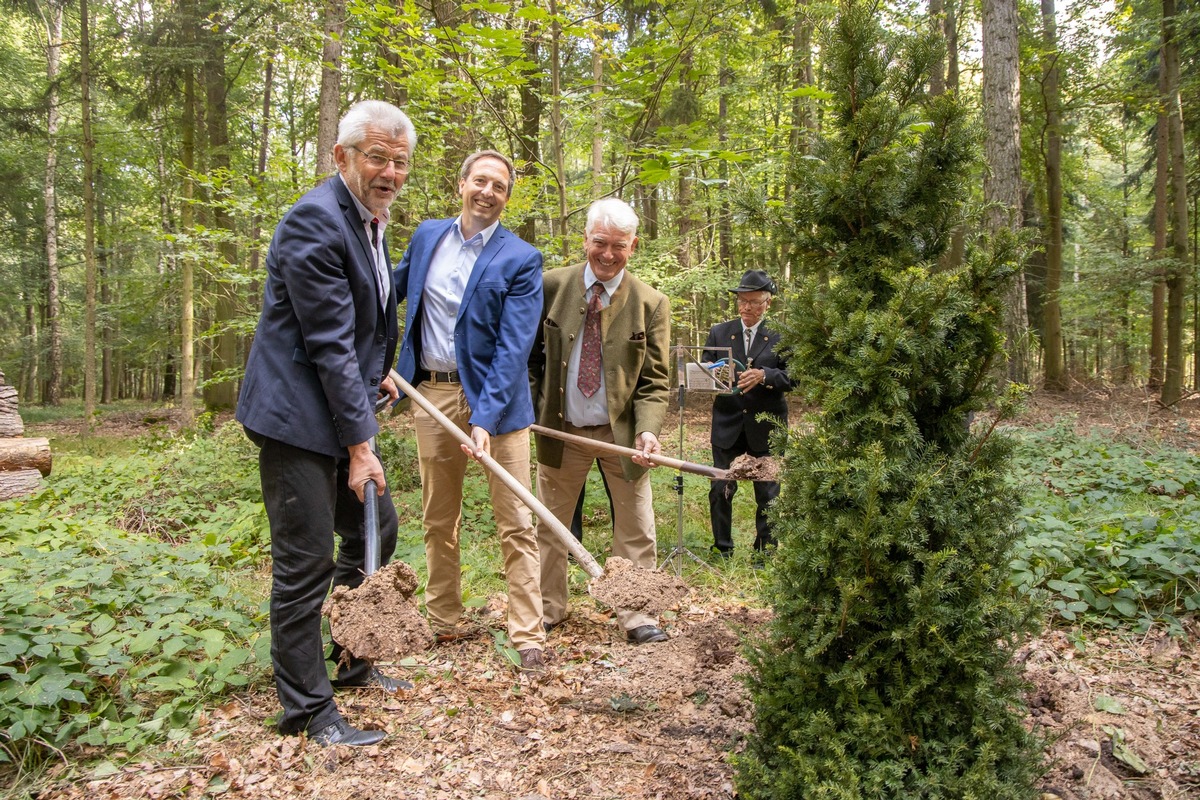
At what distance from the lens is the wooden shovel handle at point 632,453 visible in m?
3.30

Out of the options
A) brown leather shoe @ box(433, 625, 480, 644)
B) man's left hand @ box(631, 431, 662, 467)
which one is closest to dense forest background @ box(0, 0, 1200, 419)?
man's left hand @ box(631, 431, 662, 467)

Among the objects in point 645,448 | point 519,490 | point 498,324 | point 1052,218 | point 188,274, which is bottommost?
point 519,490

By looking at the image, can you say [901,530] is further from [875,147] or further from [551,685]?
[551,685]

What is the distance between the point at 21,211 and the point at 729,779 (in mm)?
21348

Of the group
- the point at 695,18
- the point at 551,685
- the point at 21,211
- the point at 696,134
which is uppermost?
the point at 21,211

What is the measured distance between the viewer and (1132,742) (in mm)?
2727

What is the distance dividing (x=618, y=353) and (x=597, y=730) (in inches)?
76.3

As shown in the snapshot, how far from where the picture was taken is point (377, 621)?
251 cm

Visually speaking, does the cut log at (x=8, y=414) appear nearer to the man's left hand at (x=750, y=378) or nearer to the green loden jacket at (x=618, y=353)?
the green loden jacket at (x=618, y=353)

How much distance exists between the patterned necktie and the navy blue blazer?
5.69 feet

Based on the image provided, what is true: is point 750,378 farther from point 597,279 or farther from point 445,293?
point 445,293

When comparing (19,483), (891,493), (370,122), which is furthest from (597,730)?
(19,483)

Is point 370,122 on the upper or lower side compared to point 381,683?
upper

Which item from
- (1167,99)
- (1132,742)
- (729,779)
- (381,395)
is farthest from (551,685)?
(1167,99)
